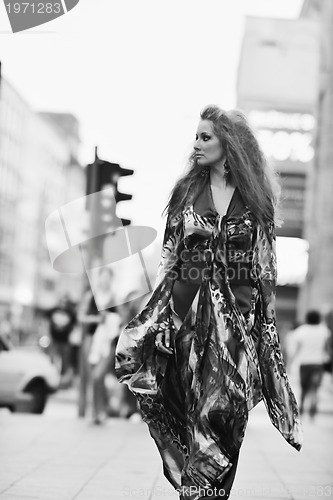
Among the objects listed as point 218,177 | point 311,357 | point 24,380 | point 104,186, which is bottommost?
point 24,380

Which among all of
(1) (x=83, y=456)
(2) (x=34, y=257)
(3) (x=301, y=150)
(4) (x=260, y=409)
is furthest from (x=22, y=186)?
(1) (x=83, y=456)

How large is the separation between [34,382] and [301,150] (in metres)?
37.1

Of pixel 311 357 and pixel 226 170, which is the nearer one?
pixel 226 170

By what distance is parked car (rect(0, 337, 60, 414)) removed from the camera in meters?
14.5

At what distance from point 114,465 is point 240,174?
4014mm

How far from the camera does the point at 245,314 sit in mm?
4770

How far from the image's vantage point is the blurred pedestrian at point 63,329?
21172 mm

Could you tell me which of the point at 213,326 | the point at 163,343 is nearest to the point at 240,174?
the point at 213,326

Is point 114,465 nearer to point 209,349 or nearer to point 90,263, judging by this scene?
point 209,349

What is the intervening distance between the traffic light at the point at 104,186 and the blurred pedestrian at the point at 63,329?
653cm

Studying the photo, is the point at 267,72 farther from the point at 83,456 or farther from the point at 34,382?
the point at 83,456

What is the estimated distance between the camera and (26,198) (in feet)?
356

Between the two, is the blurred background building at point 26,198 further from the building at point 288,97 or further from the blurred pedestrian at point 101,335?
the blurred pedestrian at point 101,335

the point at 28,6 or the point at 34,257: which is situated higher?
the point at 28,6
